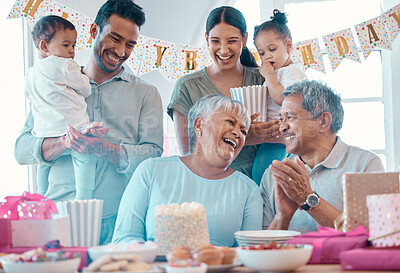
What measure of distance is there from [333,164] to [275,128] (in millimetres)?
420

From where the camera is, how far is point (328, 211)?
1824 mm

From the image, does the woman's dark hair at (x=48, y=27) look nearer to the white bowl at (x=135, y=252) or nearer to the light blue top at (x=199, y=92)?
the light blue top at (x=199, y=92)

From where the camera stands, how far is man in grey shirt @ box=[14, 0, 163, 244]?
7.97ft

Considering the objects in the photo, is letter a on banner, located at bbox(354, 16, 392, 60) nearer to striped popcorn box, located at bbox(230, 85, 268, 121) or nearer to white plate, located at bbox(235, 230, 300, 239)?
striped popcorn box, located at bbox(230, 85, 268, 121)

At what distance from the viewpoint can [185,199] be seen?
192 cm

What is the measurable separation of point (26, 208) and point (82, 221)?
0.22 metres

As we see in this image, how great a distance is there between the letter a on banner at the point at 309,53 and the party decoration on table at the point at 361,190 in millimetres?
1786

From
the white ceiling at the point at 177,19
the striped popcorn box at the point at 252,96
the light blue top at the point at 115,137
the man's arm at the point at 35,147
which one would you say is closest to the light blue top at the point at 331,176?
the striped popcorn box at the point at 252,96

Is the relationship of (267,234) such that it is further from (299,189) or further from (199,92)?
(199,92)

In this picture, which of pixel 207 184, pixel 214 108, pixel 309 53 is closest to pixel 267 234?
pixel 207 184

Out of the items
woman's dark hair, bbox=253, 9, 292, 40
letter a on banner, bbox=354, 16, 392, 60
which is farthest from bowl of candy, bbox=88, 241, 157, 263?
letter a on banner, bbox=354, 16, 392, 60

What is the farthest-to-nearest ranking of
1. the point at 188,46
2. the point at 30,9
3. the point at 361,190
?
the point at 188,46 < the point at 30,9 < the point at 361,190

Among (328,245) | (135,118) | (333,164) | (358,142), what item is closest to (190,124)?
(135,118)

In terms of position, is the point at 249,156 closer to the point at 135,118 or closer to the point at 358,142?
the point at 135,118
